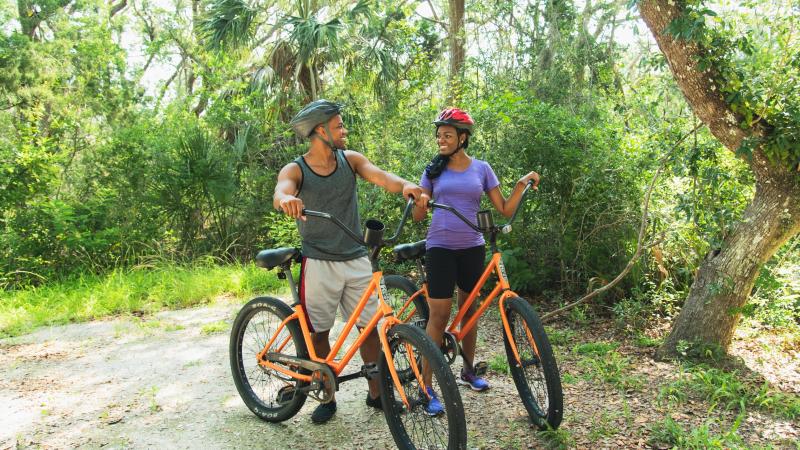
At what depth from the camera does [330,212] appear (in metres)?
3.28

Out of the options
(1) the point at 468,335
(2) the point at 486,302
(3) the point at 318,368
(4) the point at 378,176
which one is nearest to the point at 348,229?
(4) the point at 378,176

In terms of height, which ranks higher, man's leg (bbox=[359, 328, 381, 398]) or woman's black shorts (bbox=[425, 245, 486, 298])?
woman's black shorts (bbox=[425, 245, 486, 298])

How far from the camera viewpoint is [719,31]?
4.11 m

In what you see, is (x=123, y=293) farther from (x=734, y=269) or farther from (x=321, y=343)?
(x=734, y=269)

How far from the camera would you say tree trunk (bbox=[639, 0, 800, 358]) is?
413 centimetres

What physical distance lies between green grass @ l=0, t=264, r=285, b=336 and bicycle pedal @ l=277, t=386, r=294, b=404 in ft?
12.9

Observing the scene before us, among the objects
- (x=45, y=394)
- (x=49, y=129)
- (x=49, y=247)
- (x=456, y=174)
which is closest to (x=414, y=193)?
(x=456, y=174)

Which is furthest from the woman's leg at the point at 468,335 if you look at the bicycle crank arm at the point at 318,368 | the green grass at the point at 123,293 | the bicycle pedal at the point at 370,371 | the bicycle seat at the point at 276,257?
the green grass at the point at 123,293

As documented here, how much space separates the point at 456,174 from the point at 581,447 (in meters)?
1.68

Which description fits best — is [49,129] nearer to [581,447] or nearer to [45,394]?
[45,394]

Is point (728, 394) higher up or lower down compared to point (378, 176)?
lower down

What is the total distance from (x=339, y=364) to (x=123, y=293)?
505cm

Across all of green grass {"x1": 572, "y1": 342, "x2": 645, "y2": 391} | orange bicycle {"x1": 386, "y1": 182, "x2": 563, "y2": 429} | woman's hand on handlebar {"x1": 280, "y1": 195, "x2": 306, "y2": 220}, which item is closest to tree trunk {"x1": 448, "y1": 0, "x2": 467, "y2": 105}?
green grass {"x1": 572, "y1": 342, "x2": 645, "y2": 391}

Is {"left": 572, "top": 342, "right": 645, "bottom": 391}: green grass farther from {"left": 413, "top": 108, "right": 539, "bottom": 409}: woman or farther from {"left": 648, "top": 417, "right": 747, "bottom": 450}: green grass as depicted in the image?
{"left": 413, "top": 108, "right": 539, "bottom": 409}: woman
